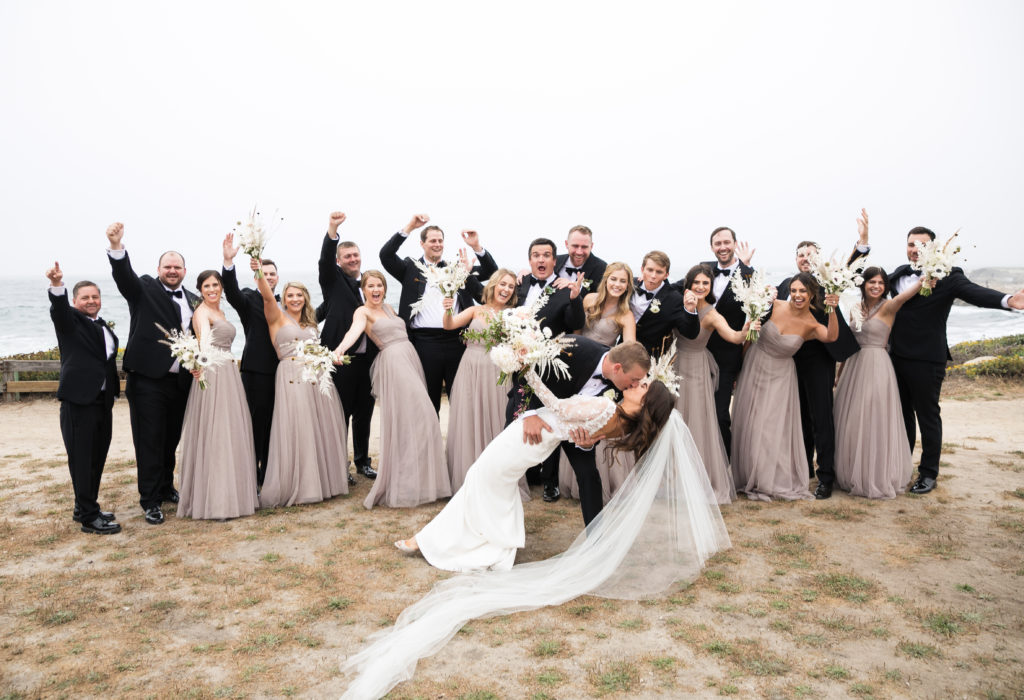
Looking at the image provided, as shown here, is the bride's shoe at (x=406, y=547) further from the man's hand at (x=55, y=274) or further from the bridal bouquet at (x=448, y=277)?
the man's hand at (x=55, y=274)

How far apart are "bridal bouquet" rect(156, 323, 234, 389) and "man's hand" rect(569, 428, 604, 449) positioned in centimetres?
357

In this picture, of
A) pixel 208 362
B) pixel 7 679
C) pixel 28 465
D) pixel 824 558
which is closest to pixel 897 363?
pixel 824 558

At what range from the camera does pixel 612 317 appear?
22.5 feet

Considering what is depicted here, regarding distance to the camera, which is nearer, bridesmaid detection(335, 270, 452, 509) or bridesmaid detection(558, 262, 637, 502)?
bridesmaid detection(558, 262, 637, 502)

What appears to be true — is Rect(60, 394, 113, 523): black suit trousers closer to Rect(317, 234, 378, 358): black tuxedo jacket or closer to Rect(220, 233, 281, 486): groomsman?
Rect(220, 233, 281, 486): groomsman

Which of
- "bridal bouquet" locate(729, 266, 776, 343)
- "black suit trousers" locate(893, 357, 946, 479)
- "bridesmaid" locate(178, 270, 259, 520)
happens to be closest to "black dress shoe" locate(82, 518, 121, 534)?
"bridesmaid" locate(178, 270, 259, 520)

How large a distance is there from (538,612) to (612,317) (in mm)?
3265

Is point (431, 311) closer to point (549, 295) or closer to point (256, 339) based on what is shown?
point (549, 295)

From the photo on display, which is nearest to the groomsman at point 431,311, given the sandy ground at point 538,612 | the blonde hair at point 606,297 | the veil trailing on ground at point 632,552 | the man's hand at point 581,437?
the blonde hair at point 606,297

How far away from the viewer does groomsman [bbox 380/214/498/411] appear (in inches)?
306

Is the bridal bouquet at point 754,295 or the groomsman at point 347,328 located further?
the groomsman at point 347,328

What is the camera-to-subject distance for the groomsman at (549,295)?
672cm

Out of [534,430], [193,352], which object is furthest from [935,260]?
[193,352]

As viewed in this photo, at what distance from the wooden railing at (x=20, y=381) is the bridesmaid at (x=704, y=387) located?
1442 centimetres
